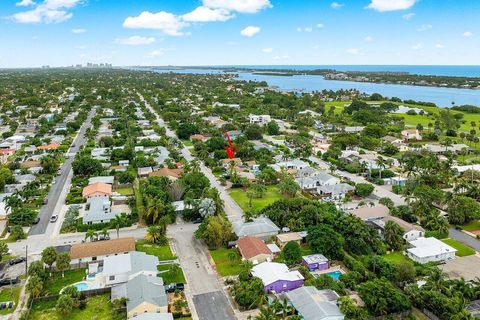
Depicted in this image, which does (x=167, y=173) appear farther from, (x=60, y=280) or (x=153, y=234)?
(x=60, y=280)

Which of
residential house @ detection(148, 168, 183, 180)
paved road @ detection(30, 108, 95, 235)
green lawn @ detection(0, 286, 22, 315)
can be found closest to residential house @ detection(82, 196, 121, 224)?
paved road @ detection(30, 108, 95, 235)

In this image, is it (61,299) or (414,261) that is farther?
(414,261)

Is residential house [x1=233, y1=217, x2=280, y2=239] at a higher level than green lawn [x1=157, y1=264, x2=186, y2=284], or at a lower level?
higher

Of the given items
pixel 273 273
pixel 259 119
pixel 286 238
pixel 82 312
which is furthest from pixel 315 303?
pixel 259 119

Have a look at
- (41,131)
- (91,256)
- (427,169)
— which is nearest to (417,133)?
(427,169)

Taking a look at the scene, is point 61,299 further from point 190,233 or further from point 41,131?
point 41,131

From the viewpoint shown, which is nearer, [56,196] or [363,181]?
[56,196]

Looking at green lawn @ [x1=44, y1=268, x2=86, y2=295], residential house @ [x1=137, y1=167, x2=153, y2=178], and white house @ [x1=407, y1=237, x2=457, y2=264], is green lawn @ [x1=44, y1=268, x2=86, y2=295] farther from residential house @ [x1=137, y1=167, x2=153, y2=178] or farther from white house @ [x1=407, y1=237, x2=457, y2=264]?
Result: white house @ [x1=407, y1=237, x2=457, y2=264]
